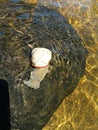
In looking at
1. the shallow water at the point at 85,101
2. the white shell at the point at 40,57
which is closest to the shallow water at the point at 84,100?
the shallow water at the point at 85,101

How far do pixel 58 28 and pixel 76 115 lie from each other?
2.07 meters

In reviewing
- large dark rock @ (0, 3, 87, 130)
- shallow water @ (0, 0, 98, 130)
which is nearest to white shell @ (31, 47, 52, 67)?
large dark rock @ (0, 3, 87, 130)

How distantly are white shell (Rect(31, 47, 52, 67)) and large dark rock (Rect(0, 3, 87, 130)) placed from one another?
0.21 meters

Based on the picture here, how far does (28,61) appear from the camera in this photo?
4742 mm

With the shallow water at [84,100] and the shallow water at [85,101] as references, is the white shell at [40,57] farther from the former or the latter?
the shallow water at [85,101]

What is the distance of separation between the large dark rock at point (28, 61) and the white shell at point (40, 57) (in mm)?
213

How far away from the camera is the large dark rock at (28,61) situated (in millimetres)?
4527

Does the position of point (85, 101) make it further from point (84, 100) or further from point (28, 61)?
point (28, 61)

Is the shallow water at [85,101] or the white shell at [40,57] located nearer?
the white shell at [40,57]

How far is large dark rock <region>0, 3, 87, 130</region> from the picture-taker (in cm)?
453

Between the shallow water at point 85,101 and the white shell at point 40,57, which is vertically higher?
the white shell at point 40,57

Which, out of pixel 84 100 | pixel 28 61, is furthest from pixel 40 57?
pixel 84 100

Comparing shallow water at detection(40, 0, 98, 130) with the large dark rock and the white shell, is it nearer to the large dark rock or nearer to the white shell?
the large dark rock

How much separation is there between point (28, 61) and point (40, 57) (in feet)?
1.19
